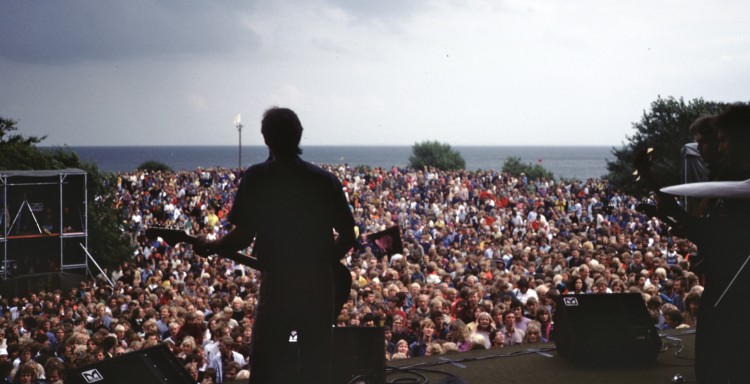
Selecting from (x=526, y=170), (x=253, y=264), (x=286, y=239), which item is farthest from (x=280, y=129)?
(x=526, y=170)

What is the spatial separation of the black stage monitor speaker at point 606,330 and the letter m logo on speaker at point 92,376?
99.3 inches

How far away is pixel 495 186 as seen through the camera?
24.4 m

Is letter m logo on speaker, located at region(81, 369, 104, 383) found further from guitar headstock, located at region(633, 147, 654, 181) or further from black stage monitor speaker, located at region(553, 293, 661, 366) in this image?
black stage monitor speaker, located at region(553, 293, 661, 366)

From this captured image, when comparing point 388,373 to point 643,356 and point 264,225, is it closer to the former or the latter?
point 643,356

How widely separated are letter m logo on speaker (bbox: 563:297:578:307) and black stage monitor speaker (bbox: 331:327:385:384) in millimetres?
1220

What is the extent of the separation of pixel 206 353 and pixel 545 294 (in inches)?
159

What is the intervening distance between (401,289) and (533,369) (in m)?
4.74

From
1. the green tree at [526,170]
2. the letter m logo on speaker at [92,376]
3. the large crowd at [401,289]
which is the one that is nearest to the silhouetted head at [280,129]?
the large crowd at [401,289]

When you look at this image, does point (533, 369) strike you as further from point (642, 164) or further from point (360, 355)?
point (642, 164)

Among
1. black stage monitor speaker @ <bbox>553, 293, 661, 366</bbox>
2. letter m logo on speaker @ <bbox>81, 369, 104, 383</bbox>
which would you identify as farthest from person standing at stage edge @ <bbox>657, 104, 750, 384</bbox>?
letter m logo on speaker @ <bbox>81, 369, 104, 383</bbox>

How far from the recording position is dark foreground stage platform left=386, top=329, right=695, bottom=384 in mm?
3463

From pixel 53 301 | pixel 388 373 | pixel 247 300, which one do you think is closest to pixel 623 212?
pixel 247 300

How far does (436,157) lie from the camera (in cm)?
7138

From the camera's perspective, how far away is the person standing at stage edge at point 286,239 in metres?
2.15
